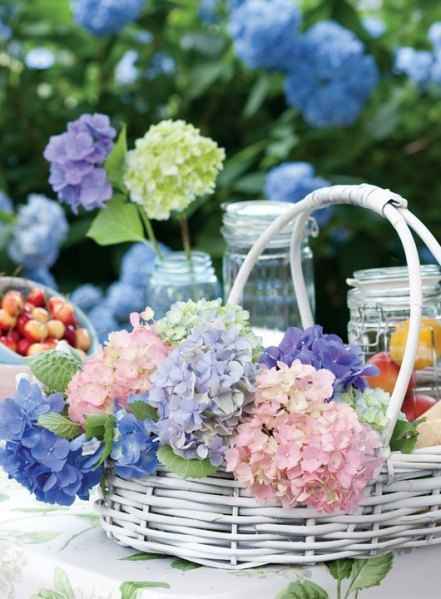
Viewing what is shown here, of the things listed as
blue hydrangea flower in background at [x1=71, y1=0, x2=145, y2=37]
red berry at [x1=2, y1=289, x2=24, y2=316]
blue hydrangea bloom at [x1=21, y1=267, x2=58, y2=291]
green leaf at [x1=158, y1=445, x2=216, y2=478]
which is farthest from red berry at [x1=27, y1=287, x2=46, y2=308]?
blue hydrangea flower in background at [x1=71, y1=0, x2=145, y2=37]

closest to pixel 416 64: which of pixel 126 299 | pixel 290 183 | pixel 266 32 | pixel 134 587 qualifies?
pixel 266 32

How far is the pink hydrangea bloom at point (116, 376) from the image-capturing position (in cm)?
120

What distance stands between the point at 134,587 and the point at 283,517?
140 millimetres

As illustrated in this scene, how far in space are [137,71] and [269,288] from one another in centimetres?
161

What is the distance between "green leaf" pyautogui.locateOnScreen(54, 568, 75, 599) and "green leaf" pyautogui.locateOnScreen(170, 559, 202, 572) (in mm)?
93

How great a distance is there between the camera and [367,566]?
3.87 feet

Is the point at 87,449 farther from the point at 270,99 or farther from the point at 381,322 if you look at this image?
the point at 270,99

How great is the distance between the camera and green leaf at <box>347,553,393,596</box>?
1171 mm

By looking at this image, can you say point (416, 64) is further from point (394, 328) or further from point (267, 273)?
point (394, 328)

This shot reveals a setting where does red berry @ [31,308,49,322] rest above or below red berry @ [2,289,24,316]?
below

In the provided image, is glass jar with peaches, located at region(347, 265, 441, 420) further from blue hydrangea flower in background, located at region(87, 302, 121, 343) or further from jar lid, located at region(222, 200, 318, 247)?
blue hydrangea flower in background, located at region(87, 302, 121, 343)

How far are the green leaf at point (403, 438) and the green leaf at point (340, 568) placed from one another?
0.36 ft

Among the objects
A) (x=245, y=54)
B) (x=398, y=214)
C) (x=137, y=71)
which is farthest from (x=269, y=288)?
(x=137, y=71)

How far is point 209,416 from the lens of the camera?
113cm
